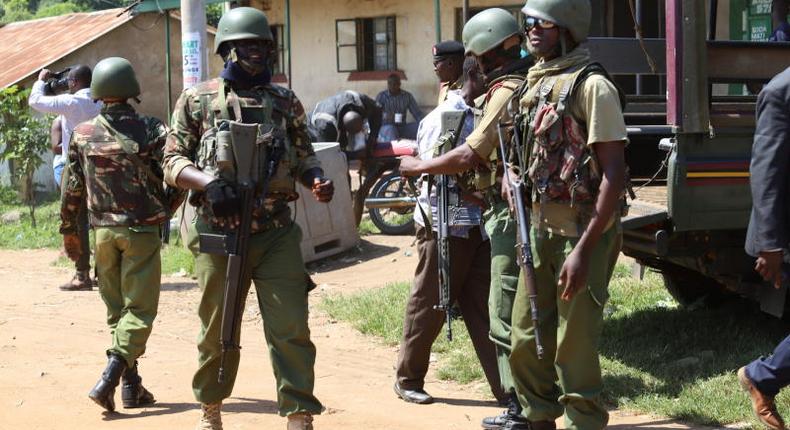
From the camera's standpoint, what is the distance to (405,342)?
5988mm

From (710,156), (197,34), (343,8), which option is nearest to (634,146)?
(710,156)

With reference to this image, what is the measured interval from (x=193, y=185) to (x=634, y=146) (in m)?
3.29

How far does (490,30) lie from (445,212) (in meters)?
0.96

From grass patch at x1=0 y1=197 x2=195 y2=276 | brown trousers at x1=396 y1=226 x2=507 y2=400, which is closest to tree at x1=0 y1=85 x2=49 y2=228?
grass patch at x1=0 y1=197 x2=195 y2=276

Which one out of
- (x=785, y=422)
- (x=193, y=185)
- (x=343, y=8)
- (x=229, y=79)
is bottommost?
(x=785, y=422)

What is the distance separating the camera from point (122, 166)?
6.05 metres

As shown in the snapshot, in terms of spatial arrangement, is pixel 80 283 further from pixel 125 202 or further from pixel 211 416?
pixel 211 416

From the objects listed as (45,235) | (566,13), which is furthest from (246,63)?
(45,235)

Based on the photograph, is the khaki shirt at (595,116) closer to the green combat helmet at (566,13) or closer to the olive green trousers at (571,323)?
the olive green trousers at (571,323)

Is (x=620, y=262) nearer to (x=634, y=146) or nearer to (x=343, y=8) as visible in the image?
(x=634, y=146)

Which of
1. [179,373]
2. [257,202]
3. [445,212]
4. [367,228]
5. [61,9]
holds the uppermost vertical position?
[61,9]

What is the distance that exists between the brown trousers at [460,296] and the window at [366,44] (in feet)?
38.8

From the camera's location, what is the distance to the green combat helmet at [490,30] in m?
5.03

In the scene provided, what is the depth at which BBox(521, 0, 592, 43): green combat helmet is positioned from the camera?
14.1 feet
